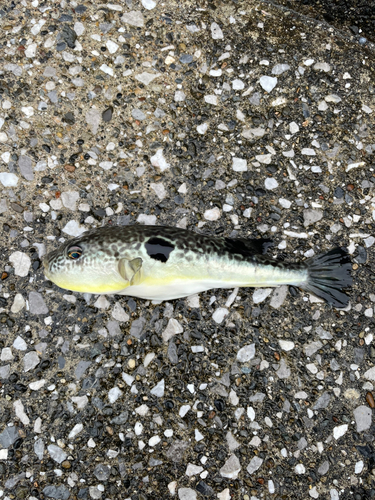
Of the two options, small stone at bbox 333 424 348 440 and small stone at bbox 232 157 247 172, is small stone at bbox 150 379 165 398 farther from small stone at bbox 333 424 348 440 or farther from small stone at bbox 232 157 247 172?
small stone at bbox 232 157 247 172

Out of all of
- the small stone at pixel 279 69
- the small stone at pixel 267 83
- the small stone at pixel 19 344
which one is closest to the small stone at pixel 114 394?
the small stone at pixel 19 344

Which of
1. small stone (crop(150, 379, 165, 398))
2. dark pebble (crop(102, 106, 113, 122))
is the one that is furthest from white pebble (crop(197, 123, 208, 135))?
small stone (crop(150, 379, 165, 398))

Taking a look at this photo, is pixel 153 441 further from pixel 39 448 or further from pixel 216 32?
pixel 216 32

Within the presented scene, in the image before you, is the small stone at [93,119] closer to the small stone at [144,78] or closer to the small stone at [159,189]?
the small stone at [144,78]

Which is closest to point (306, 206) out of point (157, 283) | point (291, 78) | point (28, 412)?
point (291, 78)

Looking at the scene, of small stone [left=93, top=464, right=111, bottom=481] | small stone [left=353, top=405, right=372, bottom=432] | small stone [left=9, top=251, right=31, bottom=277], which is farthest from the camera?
small stone [left=9, top=251, right=31, bottom=277]

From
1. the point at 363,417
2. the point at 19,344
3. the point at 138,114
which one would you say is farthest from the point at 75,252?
the point at 363,417

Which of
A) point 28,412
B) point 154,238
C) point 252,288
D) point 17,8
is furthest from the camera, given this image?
point 17,8

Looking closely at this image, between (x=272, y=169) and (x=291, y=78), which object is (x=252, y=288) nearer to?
(x=272, y=169)
